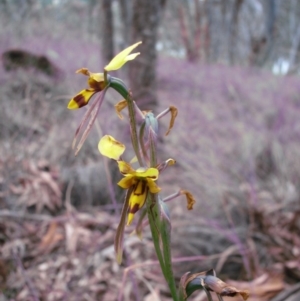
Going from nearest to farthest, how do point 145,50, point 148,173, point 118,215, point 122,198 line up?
point 148,173 → point 118,215 → point 122,198 → point 145,50

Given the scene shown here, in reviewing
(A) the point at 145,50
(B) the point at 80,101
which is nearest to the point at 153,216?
(B) the point at 80,101

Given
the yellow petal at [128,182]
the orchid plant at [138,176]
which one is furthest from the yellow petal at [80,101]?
the yellow petal at [128,182]

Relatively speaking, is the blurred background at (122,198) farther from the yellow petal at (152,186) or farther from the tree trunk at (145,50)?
the yellow petal at (152,186)

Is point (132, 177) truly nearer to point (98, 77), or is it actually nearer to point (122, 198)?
point (98, 77)

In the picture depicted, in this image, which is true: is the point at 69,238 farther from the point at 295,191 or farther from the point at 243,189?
the point at 295,191

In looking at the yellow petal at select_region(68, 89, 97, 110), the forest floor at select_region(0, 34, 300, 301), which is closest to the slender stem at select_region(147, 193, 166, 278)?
the yellow petal at select_region(68, 89, 97, 110)
